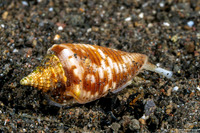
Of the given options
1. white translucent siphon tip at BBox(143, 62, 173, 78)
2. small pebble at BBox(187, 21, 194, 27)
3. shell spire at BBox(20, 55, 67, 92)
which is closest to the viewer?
shell spire at BBox(20, 55, 67, 92)

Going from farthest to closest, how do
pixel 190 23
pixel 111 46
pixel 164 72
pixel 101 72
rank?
pixel 190 23 < pixel 111 46 < pixel 164 72 < pixel 101 72

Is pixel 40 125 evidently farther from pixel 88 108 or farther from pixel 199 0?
pixel 199 0

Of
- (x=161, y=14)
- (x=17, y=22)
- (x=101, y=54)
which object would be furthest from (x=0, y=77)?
(x=161, y=14)

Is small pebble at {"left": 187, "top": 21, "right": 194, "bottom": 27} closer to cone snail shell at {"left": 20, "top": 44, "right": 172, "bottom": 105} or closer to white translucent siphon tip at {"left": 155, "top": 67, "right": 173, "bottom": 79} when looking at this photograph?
white translucent siphon tip at {"left": 155, "top": 67, "right": 173, "bottom": 79}

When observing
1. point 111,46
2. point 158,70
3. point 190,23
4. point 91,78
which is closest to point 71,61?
point 91,78

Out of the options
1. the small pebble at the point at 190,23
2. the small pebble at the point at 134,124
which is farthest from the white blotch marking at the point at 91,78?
the small pebble at the point at 190,23

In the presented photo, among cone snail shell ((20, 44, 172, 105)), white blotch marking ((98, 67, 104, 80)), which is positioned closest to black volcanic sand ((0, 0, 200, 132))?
cone snail shell ((20, 44, 172, 105))

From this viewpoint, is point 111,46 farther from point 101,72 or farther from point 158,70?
point 101,72
